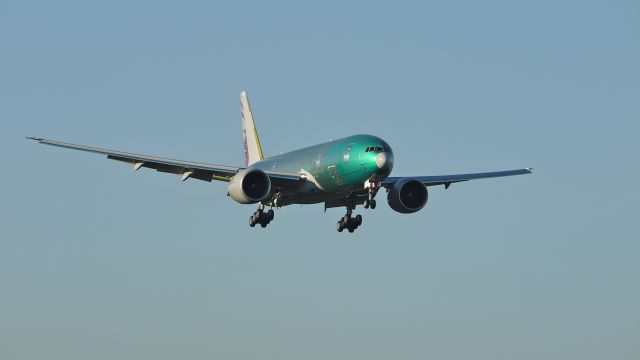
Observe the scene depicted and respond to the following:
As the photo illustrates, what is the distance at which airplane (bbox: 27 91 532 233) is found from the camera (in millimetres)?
76312

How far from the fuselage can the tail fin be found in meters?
14.4

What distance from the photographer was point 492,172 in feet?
299

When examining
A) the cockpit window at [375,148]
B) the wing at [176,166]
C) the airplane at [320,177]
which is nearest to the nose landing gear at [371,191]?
the airplane at [320,177]

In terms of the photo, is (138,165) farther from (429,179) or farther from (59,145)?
(429,179)

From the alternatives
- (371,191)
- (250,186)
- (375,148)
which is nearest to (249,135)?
(250,186)

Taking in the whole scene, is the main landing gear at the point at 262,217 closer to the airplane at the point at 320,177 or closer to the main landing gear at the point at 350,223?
the airplane at the point at 320,177

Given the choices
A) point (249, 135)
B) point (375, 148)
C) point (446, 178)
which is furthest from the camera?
point (249, 135)

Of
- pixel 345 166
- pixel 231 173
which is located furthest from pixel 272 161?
pixel 345 166

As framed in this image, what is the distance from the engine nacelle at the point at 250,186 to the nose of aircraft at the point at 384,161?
723 centimetres

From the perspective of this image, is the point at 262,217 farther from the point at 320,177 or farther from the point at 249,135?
the point at 249,135

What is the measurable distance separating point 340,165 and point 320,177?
7.24 ft

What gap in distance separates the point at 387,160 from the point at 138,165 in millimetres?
15368

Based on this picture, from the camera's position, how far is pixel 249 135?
3927 inches

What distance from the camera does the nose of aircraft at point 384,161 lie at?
75375mm
